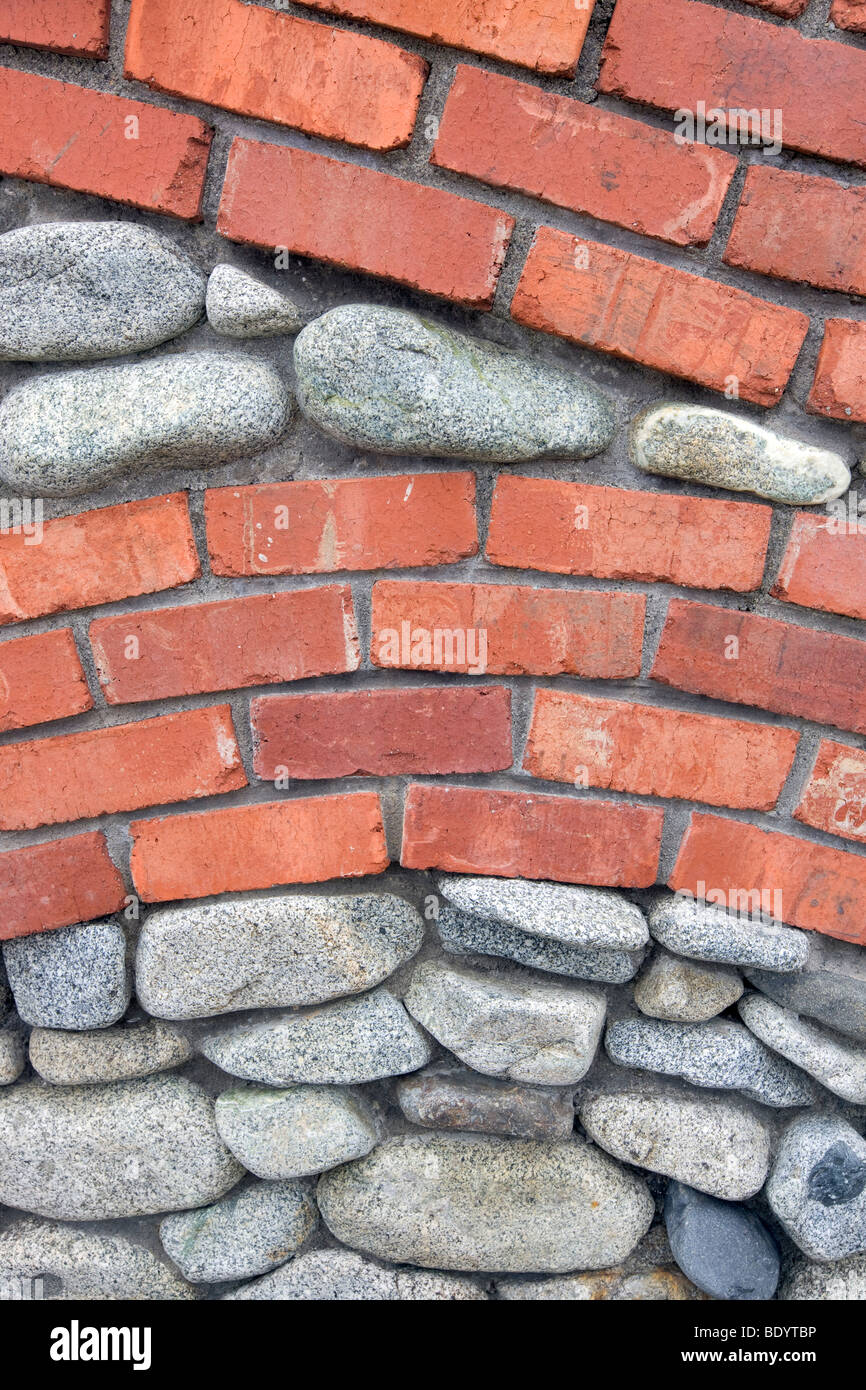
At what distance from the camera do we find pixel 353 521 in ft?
A: 4.09

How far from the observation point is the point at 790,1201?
51.3 inches

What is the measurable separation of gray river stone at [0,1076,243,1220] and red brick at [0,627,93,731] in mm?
537

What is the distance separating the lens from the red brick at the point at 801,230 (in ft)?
3.80

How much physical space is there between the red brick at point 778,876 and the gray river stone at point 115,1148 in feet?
2.54

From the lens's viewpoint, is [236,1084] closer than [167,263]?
No

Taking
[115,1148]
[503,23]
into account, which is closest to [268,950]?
[115,1148]

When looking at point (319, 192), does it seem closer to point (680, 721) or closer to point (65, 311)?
point (65, 311)

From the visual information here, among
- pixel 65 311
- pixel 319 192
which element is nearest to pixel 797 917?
pixel 319 192

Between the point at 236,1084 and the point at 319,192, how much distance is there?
119 centimetres

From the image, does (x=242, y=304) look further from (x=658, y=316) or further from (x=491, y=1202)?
(x=491, y=1202)

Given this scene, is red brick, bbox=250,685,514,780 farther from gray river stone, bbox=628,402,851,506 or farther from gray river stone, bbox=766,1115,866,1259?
gray river stone, bbox=766,1115,866,1259

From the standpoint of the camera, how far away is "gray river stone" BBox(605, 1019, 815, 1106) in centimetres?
129

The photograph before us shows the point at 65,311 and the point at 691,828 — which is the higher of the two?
the point at 65,311

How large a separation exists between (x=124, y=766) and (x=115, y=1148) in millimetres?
541
